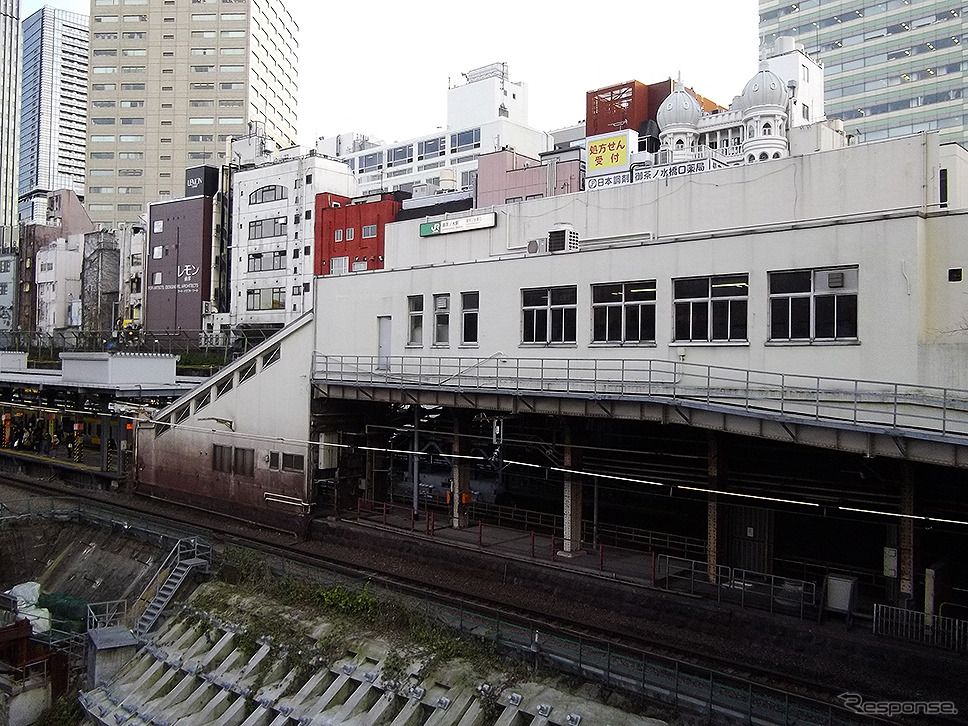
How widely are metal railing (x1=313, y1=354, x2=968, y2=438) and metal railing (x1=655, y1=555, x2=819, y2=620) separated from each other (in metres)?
3.82

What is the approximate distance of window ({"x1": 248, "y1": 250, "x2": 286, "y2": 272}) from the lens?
2439 inches

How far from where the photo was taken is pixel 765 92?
181 ft

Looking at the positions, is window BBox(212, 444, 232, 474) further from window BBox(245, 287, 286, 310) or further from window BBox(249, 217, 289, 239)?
window BBox(249, 217, 289, 239)

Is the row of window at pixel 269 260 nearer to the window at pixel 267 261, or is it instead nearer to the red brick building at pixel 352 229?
the window at pixel 267 261

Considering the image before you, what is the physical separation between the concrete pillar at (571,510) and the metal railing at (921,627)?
318 inches

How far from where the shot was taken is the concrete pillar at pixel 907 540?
54.7ft

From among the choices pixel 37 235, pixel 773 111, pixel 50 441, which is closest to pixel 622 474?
pixel 50 441

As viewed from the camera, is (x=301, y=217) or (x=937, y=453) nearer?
(x=937, y=453)

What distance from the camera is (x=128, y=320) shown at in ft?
239

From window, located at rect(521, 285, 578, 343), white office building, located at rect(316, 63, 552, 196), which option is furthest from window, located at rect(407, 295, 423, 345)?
white office building, located at rect(316, 63, 552, 196)

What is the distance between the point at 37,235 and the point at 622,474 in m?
82.9

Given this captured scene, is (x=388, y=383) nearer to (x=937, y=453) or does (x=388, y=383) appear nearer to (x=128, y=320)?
(x=937, y=453)

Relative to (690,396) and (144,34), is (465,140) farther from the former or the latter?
(690,396)

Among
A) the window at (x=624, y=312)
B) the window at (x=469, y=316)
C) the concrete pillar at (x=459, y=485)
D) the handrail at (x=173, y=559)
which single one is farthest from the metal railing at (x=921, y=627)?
the handrail at (x=173, y=559)
